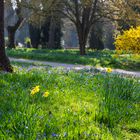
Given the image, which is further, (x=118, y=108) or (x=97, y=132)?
(x=118, y=108)

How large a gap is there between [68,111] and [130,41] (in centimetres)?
1005

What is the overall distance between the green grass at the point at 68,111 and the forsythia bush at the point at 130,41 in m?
6.99

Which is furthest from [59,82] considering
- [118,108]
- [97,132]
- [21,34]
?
[21,34]

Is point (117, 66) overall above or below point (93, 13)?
below

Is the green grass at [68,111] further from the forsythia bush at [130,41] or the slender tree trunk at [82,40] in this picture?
the slender tree trunk at [82,40]

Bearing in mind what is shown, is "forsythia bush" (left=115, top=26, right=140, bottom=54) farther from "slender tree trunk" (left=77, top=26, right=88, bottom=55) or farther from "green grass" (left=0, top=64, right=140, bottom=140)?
"slender tree trunk" (left=77, top=26, right=88, bottom=55)

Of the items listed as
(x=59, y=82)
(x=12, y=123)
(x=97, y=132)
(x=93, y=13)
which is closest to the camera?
(x=12, y=123)

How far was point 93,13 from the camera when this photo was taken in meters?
26.5

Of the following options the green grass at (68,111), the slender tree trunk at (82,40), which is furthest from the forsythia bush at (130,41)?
the slender tree trunk at (82,40)

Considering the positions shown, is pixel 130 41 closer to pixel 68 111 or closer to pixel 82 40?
pixel 68 111

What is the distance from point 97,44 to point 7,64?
32.7 metres

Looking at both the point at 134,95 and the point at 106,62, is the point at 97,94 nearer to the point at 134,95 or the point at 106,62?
the point at 134,95

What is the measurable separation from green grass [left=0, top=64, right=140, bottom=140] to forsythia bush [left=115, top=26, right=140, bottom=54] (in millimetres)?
6992

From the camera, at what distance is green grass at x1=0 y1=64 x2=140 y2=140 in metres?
3.83
